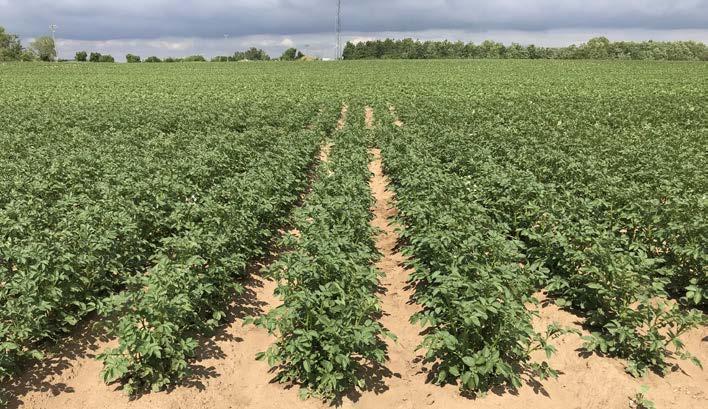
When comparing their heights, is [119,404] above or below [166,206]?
below

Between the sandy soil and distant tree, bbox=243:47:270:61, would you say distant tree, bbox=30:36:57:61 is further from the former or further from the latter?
the sandy soil

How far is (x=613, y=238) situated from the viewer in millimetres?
5918

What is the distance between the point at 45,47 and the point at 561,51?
140m

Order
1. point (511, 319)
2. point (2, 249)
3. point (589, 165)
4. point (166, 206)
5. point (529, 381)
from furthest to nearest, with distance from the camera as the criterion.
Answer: point (589, 165) < point (166, 206) < point (2, 249) < point (529, 381) < point (511, 319)

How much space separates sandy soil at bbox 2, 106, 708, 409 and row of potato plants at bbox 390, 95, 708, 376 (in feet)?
0.81

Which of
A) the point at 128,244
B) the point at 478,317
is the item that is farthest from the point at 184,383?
the point at 478,317

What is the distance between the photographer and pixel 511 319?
14.4 ft

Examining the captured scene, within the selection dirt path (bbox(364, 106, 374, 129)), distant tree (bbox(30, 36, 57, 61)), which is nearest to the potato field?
dirt path (bbox(364, 106, 374, 129))

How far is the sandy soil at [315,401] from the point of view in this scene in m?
4.52

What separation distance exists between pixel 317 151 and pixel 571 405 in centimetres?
1198

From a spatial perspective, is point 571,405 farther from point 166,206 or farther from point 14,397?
point 166,206

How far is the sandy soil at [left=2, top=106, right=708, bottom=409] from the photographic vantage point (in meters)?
4.52

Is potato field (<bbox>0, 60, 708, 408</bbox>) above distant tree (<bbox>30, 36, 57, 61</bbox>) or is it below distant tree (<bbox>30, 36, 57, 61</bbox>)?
below

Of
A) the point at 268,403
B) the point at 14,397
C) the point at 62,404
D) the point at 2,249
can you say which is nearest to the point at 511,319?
the point at 268,403
